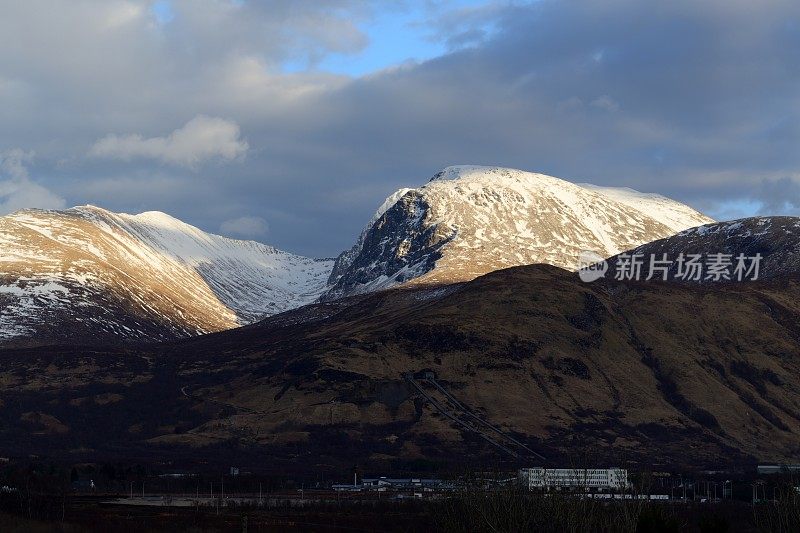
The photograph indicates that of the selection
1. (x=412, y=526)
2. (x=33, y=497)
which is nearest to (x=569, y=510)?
(x=412, y=526)

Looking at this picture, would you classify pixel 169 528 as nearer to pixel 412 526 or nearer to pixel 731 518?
pixel 412 526

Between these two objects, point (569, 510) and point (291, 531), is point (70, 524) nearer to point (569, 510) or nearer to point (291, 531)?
point (291, 531)

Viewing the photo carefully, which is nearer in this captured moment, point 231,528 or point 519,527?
point 519,527

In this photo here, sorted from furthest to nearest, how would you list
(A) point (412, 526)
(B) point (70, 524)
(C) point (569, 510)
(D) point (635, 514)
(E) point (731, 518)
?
(E) point (731, 518) → (A) point (412, 526) → (B) point (70, 524) → (C) point (569, 510) → (D) point (635, 514)

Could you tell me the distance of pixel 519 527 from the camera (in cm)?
14800

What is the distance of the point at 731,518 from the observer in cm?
19288

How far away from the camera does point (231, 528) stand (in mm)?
170625

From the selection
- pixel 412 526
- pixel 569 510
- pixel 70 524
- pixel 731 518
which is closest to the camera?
pixel 569 510

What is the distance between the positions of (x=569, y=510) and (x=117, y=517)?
74796 mm

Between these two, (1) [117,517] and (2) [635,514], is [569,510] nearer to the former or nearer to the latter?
(2) [635,514]

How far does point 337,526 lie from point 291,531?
45.9ft

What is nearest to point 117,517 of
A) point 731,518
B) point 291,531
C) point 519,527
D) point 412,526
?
point 291,531

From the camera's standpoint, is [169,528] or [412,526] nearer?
[169,528]

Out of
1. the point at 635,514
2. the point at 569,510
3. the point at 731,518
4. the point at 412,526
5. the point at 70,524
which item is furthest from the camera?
the point at 731,518
